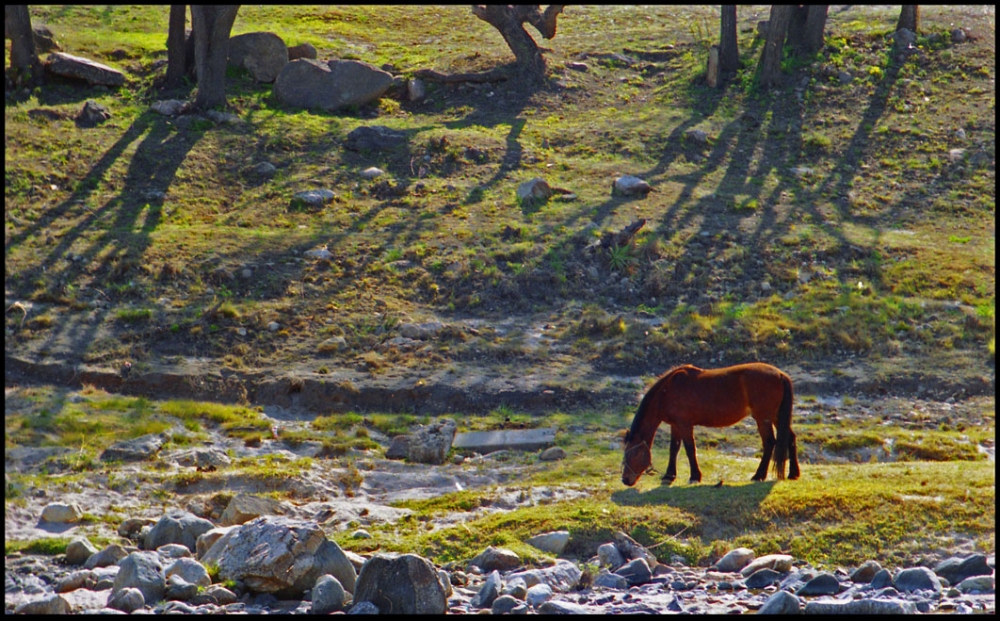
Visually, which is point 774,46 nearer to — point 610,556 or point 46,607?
point 610,556

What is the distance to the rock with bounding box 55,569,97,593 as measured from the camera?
759 centimetres

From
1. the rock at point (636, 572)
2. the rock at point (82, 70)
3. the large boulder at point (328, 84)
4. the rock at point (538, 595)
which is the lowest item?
the rock at point (636, 572)

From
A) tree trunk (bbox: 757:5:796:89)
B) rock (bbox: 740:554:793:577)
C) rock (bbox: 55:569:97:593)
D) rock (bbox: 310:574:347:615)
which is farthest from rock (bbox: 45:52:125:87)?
rock (bbox: 740:554:793:577)

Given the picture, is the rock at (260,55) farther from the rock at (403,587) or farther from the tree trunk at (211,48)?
the rock at (403,587)

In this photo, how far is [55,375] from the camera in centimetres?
1411

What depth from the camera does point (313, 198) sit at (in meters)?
19.9

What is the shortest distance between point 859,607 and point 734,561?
1476 mm

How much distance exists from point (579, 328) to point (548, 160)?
6956 mm

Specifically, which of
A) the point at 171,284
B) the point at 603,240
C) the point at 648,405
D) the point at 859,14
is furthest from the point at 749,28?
the point at 648,405

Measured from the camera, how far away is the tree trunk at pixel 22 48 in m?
22.5

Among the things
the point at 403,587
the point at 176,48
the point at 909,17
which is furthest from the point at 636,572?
the point at 909,17

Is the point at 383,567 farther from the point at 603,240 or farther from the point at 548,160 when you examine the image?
the point at 548,160

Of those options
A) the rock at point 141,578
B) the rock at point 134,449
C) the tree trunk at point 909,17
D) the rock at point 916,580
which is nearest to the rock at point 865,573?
the rock at point 916,580

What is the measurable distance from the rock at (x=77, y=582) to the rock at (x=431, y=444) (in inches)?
202
